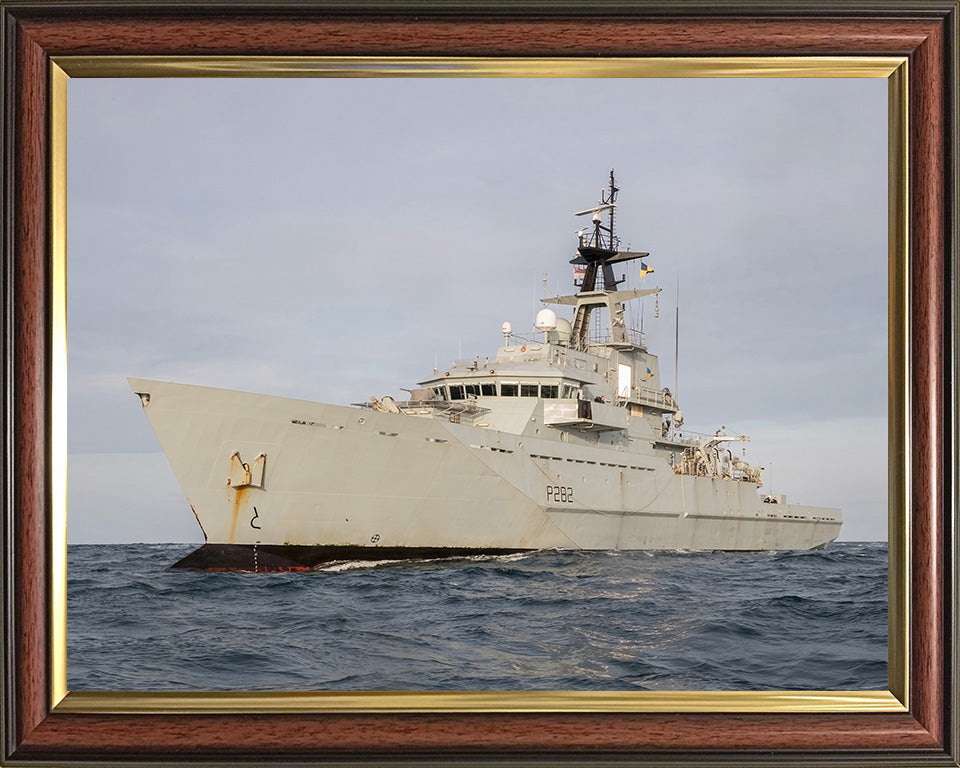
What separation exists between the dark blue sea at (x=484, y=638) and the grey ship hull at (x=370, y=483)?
4.48 m

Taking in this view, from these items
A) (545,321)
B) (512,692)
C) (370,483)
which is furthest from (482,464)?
(512,692)

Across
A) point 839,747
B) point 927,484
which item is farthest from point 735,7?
point 839,747

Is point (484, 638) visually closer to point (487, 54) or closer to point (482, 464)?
point (487, 54)

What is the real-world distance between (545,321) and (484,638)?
18.8m

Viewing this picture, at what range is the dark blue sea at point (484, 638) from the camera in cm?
437

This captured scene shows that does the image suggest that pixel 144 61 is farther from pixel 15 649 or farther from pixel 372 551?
pixel 372 551

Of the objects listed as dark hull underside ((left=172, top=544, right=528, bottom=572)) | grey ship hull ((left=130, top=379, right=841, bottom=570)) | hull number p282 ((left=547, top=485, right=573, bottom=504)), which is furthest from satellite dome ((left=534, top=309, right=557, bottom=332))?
dark hull underside ((left=172, top=544, right=528, bottom=572))

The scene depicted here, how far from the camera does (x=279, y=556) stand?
15.8 metres

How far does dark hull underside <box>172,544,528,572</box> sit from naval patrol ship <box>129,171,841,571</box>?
0.09 ft

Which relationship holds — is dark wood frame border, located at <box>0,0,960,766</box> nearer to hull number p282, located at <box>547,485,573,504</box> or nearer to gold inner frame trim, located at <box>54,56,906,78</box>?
gold inner frame trim, located at <box>54,56,906,78</box>

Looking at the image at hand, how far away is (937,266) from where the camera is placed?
4.08m

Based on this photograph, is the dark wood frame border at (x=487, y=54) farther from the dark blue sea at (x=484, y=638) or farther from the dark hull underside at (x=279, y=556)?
the dark hull underside at (x=279, y=556)

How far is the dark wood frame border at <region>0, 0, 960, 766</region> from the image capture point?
12.5ft

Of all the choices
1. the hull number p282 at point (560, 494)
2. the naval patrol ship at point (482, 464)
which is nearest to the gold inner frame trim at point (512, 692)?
the naval patrol ship at point (482, 464)
